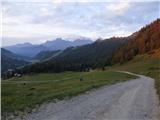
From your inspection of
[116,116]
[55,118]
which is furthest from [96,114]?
[55,118]

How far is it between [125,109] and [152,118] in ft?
10.8

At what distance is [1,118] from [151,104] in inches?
465

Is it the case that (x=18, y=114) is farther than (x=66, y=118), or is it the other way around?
(x=18, y=114)

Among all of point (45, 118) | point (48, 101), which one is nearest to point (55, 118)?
point (45, 118)

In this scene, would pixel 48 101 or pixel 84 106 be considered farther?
pixel 48 101

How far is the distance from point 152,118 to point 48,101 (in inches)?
399

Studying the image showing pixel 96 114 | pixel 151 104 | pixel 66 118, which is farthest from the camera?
pixel 151 104

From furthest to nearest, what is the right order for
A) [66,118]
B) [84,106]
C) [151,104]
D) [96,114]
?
[151,104]
[84,106]
[96,114]
[66,118]

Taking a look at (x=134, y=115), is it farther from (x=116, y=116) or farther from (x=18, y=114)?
(x=18, y=114)

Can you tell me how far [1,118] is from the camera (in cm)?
2077

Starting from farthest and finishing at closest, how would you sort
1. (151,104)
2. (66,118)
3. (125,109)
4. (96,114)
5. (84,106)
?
1. (151,104)
2. (84,106)
3. (125,109)
4. (96,114)
5. (66,118)

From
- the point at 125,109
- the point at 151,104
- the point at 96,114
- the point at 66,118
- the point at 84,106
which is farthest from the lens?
the point at 151,104

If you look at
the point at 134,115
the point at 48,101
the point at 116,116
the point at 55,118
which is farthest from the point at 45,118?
the point at 48,101

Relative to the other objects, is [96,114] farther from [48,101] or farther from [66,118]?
[48,101]
